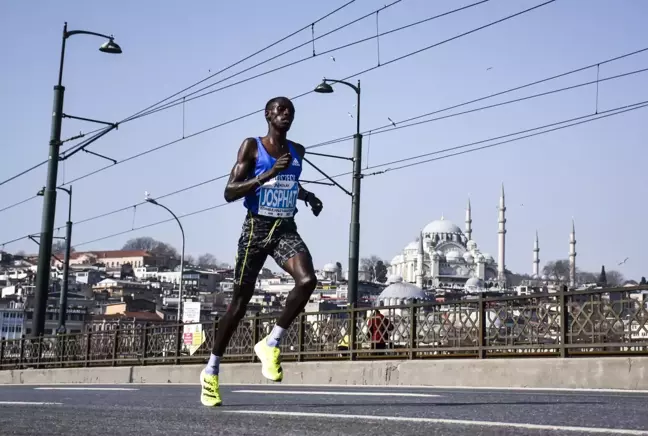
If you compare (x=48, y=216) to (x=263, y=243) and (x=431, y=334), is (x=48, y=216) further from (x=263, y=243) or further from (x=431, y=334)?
(x=263, y=243)

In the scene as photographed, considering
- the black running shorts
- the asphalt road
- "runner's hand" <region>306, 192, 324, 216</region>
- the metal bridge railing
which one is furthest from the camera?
the metal bridge railing

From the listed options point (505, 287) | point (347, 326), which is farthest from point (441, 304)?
point (505, 287)

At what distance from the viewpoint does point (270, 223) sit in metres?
6.07

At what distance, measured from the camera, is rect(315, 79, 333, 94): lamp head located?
27.8m

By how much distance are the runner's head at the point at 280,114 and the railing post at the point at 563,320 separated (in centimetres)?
732

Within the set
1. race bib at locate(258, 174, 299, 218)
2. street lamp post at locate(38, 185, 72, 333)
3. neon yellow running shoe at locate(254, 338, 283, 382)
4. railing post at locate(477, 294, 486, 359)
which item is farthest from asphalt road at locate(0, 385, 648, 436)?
street lamp post at locate(38, 185, 72, 333)

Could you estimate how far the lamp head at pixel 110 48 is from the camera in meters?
22.8

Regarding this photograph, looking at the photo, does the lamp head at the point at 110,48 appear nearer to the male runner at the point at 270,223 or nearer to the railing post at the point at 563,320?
the railing post at the point at 563,320

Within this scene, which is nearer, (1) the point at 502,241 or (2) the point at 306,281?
(2) the point at 306,281

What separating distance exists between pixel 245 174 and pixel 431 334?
949cm

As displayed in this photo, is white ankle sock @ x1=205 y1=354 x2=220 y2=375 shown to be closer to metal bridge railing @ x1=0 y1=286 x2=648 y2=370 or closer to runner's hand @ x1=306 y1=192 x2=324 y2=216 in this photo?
runner's hand @ x1=306 y1=192 x2=324 y2=216

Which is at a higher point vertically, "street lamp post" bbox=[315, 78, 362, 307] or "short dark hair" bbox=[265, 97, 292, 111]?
"street lamp post" bbox=[315, 78, 362, 307]

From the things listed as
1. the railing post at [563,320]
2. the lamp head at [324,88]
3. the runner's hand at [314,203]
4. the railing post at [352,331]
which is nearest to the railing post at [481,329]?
the railing post at [563,320]

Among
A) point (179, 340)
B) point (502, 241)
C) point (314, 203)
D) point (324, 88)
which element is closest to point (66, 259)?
point (324, 88)
